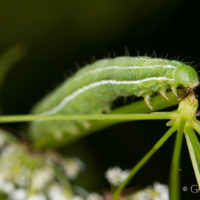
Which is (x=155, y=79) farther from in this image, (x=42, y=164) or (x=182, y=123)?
(x=42, y=164)

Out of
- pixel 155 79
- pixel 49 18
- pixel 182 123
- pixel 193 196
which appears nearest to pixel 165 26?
pixel 49 18

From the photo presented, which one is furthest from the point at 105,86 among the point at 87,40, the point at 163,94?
the point at 87,40

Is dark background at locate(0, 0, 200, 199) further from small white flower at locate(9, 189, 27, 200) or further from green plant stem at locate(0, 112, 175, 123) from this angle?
green plant stem at locate(0, 112, 175, 123)

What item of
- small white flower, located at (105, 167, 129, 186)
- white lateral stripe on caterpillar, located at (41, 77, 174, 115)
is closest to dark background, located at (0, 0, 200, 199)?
white lateral stripe on caterpillar, located at (41, 77, 174, 115)

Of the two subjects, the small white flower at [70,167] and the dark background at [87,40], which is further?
the dark background at [87,40]

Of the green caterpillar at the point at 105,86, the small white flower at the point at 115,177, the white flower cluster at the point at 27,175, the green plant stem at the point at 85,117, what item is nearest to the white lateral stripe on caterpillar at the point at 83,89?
the green caterpillar at the point at 105,86

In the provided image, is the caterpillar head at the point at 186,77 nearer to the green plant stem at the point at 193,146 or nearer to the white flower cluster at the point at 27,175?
the green plant stem at the point at 193,146
